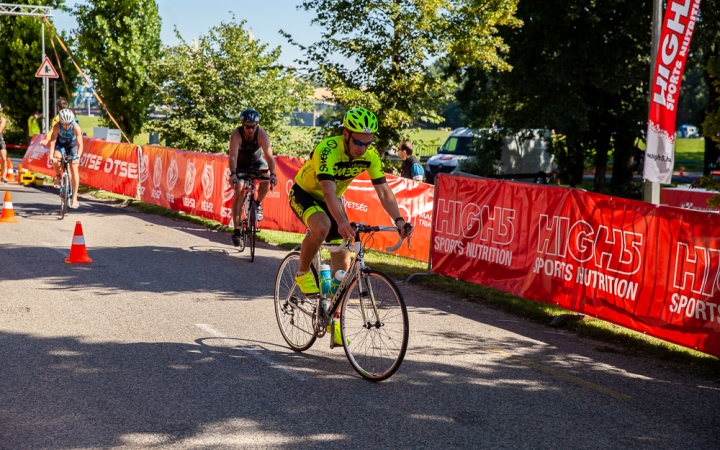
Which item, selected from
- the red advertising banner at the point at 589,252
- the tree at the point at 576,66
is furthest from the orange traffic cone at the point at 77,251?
the tree at the point at 576,66

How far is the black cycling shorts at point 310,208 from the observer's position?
21.2ft

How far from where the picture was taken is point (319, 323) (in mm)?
6520

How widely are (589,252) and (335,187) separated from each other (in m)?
3.46

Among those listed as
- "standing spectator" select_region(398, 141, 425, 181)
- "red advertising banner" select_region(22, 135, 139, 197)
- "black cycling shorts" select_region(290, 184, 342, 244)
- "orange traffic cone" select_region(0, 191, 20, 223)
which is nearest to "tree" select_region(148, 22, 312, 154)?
"red advertising banner" select_region(22, 135, 139, 197)

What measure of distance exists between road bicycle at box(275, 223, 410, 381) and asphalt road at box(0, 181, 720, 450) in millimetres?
158

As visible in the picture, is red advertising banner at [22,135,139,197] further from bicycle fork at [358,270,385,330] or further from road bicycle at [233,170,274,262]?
bicycle fork at [358,270,385,330]

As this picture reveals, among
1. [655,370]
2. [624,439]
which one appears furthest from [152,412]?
[655,370]

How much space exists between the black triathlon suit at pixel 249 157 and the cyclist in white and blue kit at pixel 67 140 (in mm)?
4865

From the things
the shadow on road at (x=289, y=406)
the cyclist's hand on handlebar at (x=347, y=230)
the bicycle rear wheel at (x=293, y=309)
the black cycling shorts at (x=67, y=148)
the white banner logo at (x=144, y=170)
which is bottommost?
the shadow on road at (x=289, y=406)

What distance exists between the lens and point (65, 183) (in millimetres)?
15812

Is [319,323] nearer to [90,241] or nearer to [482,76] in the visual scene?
[90,241]

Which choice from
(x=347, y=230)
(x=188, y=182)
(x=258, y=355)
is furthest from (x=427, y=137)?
(x=347, y=230)

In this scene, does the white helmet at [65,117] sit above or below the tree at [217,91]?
below

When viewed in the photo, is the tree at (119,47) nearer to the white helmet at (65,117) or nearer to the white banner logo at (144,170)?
the white banner logo at (144,170)
